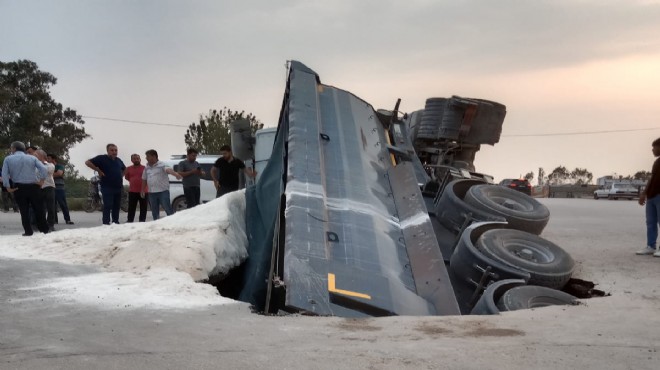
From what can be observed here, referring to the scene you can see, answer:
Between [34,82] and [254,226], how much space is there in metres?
43.1

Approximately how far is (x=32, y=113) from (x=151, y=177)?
35.6m

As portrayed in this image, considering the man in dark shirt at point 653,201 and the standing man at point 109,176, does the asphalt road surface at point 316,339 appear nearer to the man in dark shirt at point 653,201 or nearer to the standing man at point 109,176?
the man in dark shirt at point 653,201

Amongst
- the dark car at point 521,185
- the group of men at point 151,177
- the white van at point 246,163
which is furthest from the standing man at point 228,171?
the dark car at point 521,185

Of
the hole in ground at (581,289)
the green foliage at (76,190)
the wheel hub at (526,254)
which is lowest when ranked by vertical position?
the hole in ground at (581,289)

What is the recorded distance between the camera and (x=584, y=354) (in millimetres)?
3438

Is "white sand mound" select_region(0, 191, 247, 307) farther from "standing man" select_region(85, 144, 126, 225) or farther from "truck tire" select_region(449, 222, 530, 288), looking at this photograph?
"standing man" select_region(85, 144, 126, 225)

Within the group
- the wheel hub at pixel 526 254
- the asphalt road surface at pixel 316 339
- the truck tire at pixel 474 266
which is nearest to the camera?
the asphalt road surface at pixel 316 339

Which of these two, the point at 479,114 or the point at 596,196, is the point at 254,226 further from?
the point at 596,196

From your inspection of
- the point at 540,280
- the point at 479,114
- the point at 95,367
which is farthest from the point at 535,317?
the point at 479,114

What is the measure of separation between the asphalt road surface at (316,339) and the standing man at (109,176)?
21.8 ft

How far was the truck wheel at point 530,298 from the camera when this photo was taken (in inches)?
218

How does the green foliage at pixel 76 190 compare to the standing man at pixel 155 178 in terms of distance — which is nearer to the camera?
the standing man at pixel 155 178

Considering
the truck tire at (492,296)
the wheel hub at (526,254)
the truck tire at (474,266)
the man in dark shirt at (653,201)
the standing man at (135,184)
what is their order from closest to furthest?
the truck tire at (492,296) → the truck tire at (474,266) → the wheel hub at (526,254) → the man in dark shirt at (653,201) → the standing man at (135,184)

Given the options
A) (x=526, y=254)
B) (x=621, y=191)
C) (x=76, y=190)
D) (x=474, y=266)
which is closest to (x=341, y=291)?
(x=474, y=266)
